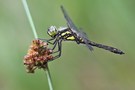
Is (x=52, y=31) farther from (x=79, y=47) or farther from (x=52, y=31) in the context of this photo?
(x=79, y=47)

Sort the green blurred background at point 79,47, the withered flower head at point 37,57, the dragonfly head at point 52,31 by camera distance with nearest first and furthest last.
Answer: the withered flower head at point 37,57 → the dragonfly head at point 52,31 → the green blurred background at point 79,47

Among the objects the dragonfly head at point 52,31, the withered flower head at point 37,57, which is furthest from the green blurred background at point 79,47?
the withered flower head at point 37,57

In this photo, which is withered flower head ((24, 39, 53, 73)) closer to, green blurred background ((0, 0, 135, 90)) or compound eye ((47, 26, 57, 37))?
compound eye ((47, 26, 57, 37))

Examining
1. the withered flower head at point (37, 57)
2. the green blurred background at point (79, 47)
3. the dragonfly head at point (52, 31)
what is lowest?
the withered flower head at point (37, 57)

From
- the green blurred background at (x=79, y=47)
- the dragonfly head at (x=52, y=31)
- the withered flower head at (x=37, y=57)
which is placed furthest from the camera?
the green blurred background at (x=79, y=47)

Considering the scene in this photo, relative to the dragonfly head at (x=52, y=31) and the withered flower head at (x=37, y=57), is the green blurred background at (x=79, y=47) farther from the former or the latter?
the withered flower head at (x=37, y=57)

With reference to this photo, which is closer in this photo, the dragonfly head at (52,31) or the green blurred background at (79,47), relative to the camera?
the dragonfly head at (52,31)

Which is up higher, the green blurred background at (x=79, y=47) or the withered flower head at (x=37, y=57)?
the green blurred background at (x=79, y=47)

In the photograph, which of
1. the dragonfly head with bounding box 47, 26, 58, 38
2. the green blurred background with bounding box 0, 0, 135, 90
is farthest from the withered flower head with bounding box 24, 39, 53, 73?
the green blurred background with bounding box 0, 0, 135, 90
